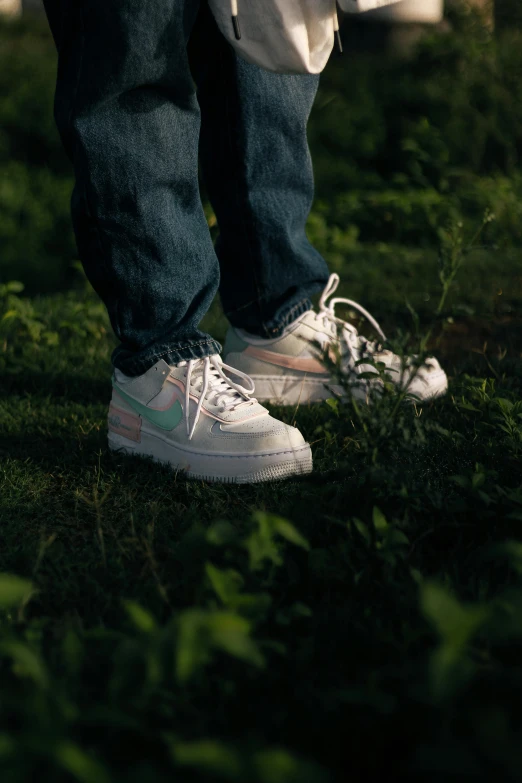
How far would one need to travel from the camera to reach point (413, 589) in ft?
4.23

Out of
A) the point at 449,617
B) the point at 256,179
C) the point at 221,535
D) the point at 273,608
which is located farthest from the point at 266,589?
the point at 256,179

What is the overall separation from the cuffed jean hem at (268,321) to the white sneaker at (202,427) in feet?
0.93

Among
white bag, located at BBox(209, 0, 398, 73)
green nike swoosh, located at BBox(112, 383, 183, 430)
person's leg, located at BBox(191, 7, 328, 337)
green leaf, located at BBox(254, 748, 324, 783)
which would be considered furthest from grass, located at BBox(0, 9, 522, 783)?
white bag, located at BBox(209, 0, 398, 73)

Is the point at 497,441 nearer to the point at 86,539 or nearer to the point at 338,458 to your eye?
the point at 338,458

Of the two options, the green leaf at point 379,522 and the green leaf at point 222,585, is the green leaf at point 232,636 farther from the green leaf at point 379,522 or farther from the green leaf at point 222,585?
the green leaf at point 379,522

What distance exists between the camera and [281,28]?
172cm

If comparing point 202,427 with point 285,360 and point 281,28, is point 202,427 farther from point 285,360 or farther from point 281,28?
point 281,28

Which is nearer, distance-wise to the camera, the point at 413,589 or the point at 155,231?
the point at 413,589

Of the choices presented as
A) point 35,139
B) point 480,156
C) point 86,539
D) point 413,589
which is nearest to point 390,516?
point 413,589

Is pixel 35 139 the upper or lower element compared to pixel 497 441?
lower

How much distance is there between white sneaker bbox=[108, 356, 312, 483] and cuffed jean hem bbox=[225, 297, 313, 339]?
284 millimetres

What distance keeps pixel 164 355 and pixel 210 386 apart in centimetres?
13

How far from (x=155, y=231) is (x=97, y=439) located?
59cm

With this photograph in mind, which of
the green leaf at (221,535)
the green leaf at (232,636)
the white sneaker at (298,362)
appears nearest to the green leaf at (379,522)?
the green leaf at (221,535)
